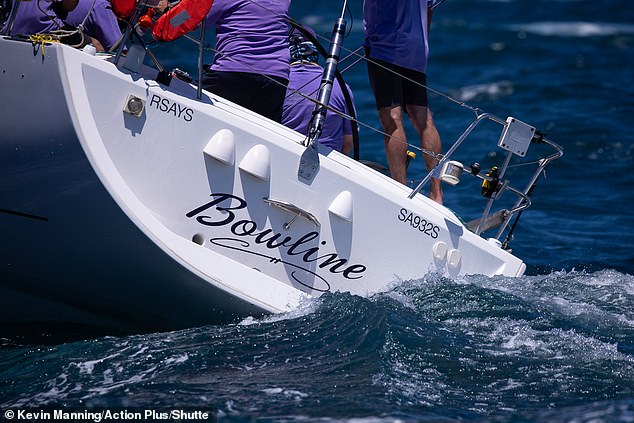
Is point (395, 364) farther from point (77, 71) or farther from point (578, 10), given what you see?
point (578, 10)

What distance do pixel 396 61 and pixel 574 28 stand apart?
12.3 meters

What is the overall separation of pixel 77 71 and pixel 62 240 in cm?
80

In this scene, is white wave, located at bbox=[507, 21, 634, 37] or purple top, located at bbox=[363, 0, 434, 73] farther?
white wave, located at bbox=[507, 21, 634, 37]

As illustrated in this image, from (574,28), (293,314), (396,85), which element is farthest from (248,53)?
(574,28)

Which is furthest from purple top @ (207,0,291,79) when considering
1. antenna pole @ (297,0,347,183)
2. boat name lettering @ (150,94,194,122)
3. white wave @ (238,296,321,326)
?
white wave @ (238,296,321,326)

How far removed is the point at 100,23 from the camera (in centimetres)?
537

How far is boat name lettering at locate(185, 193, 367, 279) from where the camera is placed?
179 inches

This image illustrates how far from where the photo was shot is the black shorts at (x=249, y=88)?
4898 mm

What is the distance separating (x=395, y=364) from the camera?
4191 millimetres

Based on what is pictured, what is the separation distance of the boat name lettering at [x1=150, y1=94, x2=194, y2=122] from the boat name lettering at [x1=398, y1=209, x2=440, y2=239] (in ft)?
4.09

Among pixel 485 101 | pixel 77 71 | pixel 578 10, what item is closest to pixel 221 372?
pixel 77 71

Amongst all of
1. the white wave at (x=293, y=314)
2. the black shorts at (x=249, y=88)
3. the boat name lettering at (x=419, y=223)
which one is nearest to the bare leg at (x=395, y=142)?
the boat name lettering at (x=419, y=223)

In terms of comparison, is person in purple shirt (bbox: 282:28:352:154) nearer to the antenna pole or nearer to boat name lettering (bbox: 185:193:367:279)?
the antenna pole

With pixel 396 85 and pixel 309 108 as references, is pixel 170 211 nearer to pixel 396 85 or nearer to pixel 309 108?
pixel 309 108
